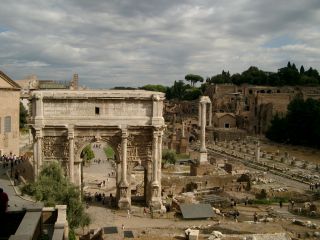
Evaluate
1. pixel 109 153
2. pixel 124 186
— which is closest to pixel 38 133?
pixel 124 186

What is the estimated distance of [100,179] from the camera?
36062 millimetres

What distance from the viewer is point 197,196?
28.2 metres

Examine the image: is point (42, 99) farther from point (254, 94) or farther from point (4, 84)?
point (254, 94)

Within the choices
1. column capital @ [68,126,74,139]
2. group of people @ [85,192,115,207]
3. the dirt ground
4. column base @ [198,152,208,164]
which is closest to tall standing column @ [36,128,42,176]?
column capital @ [68,126,74,139]

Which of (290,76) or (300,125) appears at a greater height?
(290,76)

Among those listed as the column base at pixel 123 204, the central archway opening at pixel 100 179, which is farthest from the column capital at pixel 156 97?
the column base at pixel 123 204

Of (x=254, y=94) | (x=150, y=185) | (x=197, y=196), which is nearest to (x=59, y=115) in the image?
(x=150, y=185)

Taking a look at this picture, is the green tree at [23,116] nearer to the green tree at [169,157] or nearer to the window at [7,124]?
the green tree at [169,157]

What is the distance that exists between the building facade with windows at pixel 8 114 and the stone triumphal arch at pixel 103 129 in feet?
25.4

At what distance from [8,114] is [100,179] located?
387 inches

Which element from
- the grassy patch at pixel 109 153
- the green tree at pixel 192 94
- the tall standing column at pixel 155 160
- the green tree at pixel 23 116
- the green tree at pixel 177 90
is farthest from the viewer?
the green tree at pixel 177 90

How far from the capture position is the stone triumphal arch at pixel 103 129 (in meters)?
23.2

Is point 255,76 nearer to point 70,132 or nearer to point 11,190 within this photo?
point 70,132

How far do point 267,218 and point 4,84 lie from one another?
66.6ft
